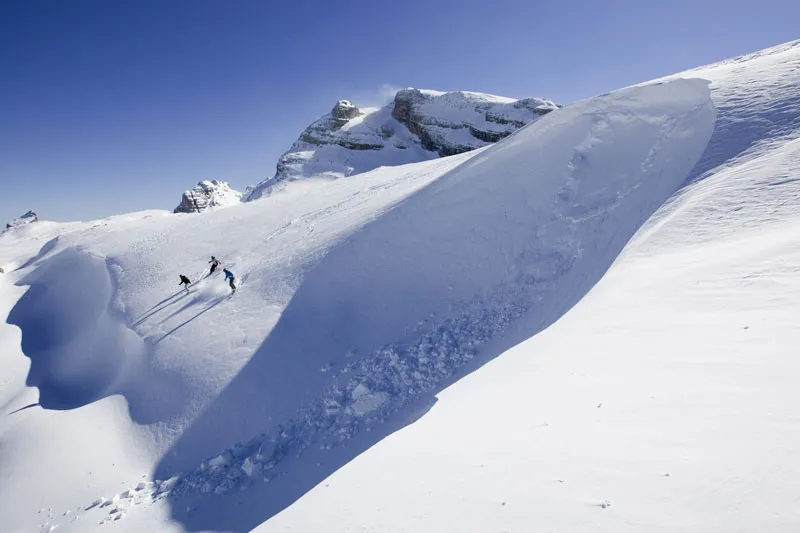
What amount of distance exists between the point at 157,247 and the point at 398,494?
23230mm

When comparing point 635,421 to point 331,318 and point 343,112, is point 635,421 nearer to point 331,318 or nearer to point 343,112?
point 331,318

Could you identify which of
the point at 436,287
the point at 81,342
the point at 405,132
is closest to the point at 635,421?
the point at 436,287

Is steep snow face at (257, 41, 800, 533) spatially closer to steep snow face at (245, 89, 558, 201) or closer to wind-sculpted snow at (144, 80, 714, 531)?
wind-sculpted snow at (144, 80, 714, 531)

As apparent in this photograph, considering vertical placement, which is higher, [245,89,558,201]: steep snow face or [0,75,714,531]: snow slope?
[245,89,558,201]: steep snow face

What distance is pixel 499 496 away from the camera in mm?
3297

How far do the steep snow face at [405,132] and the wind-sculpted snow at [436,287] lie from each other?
169 ft

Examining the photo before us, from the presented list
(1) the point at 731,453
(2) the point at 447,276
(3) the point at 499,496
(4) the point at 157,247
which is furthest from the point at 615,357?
(4) the point at 157,247

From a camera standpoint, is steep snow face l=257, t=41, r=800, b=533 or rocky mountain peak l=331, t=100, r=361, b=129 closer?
steep snow face l=257, t=41, r=800, b=533

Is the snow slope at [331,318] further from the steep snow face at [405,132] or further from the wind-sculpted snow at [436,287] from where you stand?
the steep snow face at [405,132]

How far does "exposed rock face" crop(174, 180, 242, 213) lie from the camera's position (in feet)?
258

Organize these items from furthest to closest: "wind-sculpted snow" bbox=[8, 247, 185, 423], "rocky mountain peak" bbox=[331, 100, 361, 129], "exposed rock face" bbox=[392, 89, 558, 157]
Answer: "rocky mountain peak" bbox=[331, 100, 361, 129] < "exposed rock face" bbox=[392, 89, 558, 157] < "wind-sculpted snow" bbox=[8, 247, 185, 423]

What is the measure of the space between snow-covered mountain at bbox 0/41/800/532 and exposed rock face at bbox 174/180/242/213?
6446 centimetres

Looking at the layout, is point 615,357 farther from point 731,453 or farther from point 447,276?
point 447,276

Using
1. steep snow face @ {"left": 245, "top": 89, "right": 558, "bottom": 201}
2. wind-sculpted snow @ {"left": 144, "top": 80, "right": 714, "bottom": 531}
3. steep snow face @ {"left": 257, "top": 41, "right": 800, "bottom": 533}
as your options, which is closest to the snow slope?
wind-sculpted snow @ {"left": 144, "top": 80, "right": 714, "bottom": 531}
